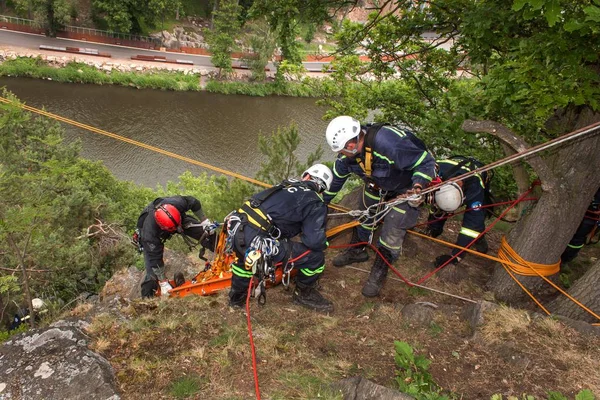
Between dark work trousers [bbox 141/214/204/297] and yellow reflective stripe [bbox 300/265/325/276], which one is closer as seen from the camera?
yellow reflective stripe [bbox 300/265/325/276]

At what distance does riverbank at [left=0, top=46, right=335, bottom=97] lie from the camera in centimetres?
2594

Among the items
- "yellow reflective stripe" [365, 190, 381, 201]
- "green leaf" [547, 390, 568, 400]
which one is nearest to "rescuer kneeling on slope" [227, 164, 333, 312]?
"yellow reflective stripe" [365, 190, 381, 201]

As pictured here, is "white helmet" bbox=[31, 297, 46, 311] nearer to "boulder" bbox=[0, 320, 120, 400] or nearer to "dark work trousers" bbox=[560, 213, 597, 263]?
"boulder" bbox=[0, 320, 120, 400]

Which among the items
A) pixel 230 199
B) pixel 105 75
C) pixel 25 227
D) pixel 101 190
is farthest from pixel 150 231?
pixel 105 75

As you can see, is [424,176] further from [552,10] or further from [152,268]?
[152,268]

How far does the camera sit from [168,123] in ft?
76.4

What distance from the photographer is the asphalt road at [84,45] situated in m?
27.6

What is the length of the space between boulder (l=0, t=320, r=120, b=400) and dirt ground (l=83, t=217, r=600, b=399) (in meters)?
0.13

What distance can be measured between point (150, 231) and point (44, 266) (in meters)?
4.43

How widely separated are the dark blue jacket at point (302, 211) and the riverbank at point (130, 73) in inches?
852

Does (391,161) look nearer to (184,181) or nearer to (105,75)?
(184,181)

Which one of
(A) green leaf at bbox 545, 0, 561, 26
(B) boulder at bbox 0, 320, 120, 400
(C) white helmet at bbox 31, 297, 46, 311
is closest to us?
(A) green leaf at bbox 545, 0, 561, 26

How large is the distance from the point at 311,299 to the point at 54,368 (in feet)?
7.82

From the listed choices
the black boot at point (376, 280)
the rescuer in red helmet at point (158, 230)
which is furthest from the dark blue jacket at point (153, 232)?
the black boot at point (376, 280)
